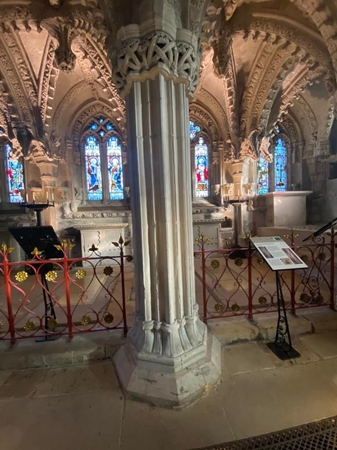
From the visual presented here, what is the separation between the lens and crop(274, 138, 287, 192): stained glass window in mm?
8938

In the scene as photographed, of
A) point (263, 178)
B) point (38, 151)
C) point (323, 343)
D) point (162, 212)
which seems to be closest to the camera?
point (162, 212)

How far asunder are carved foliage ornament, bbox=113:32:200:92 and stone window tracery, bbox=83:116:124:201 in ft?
21.0

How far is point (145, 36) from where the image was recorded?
184cm

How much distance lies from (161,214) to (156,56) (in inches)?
52.5

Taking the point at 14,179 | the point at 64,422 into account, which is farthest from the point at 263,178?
the point at 14,179

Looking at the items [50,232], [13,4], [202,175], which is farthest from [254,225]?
[13,4]

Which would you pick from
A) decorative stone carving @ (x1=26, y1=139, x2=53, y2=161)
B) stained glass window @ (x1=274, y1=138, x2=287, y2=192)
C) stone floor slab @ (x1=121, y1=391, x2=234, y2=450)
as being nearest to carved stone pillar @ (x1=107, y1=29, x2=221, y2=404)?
stone floor slab @ (x1=121, y1=391, x2=234, y2=450)

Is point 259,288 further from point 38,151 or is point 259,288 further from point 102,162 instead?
point 102,162

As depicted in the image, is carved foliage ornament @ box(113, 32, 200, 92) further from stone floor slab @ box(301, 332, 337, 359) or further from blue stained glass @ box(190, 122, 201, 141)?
blue stained glass @ box(190, 122, 201, 141)

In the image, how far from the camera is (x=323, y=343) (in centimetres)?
242

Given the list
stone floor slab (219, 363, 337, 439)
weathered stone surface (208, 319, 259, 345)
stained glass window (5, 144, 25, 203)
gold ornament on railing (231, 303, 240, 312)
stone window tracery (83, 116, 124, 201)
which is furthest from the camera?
stone window tracery (83, 116, 124, 201)

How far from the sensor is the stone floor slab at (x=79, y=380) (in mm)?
1921

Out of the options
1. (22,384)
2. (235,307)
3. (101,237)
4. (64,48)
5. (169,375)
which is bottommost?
(22,384)

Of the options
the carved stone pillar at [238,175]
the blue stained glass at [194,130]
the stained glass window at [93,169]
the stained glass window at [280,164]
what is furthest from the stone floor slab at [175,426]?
the stained glass window at [280,164]
